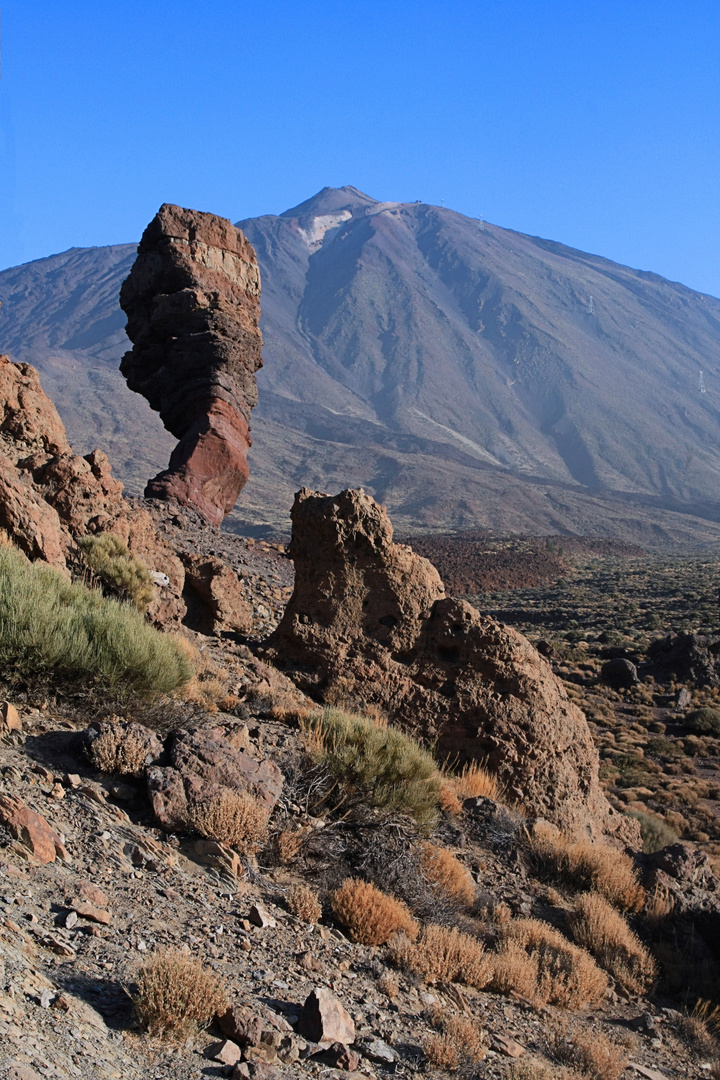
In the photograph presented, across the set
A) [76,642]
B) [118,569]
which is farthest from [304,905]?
[118,569]

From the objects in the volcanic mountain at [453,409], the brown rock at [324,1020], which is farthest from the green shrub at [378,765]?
A: the volcanic mountain at [453,409]

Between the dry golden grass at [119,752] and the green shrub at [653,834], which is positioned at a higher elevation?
the dry golden grass at [119,752]

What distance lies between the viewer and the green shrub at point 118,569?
946cm

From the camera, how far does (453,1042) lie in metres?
3.96

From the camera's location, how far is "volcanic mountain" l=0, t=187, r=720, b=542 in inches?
4085

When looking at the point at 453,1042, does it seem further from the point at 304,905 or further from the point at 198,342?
the point at 198,342

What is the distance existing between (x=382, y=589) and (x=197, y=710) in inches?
104

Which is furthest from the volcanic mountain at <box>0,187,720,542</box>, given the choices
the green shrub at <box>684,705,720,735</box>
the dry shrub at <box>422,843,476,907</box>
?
the dry shrub at <box>422,843,476,907</box>

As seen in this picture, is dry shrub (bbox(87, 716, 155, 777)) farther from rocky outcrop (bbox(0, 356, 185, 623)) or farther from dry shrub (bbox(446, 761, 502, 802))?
rocky outcrop (bbox(0, 356, 185, 623))

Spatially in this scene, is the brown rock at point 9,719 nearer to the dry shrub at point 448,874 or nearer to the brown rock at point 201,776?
the brown rock at point 201,776

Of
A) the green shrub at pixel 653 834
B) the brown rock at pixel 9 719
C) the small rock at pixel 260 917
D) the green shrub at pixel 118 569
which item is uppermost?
the green shrub at pixel 118 569

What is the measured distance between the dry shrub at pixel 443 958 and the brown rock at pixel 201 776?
1.18 metres

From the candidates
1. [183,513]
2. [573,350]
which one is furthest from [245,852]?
[573,350]

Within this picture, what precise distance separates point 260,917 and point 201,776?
1008 millimetres
